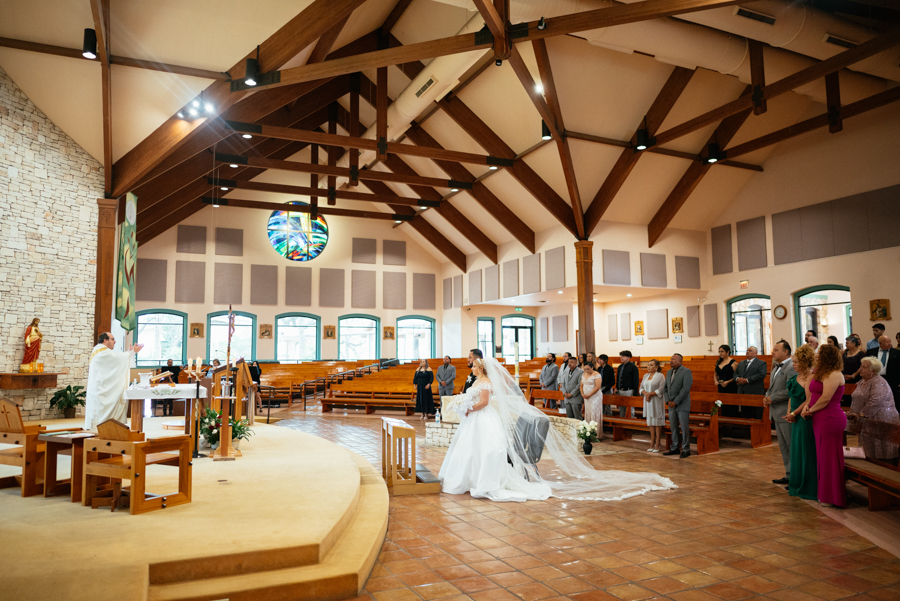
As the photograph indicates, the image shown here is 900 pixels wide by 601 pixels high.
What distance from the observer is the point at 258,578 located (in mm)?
2789

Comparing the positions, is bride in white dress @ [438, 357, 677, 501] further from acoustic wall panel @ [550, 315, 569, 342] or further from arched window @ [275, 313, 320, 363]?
arched window @ [275, 313, 320, 363]

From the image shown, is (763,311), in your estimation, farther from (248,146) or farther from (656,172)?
(248,146)

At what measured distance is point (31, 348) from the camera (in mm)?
8453

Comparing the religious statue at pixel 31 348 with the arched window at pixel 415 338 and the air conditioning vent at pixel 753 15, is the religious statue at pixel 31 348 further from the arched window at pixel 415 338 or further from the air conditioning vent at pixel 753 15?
the arched window at pixel 415 338

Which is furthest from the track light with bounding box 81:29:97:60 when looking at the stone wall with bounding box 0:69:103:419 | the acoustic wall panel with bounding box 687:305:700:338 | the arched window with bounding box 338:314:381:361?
the acoustic wall panel with bounding box 687:305:700:338

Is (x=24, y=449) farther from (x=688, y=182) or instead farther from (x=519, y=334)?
(x=519, y=334)

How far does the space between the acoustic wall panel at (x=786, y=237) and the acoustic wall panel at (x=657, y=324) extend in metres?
3.63

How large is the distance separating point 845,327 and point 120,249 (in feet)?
46.6

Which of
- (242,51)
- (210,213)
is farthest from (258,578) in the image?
(210,213)

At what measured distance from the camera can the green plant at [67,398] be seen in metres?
9.04

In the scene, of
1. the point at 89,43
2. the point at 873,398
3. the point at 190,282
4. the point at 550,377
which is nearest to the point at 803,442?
the point at 873,398

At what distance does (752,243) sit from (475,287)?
816 cm

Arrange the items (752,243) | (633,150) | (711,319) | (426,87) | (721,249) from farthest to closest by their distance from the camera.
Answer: (711,319) → (721,249) → (752,243) → (633,150) → (426,87)

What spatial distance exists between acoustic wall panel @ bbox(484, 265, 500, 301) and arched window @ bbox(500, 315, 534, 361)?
2.68 meters
